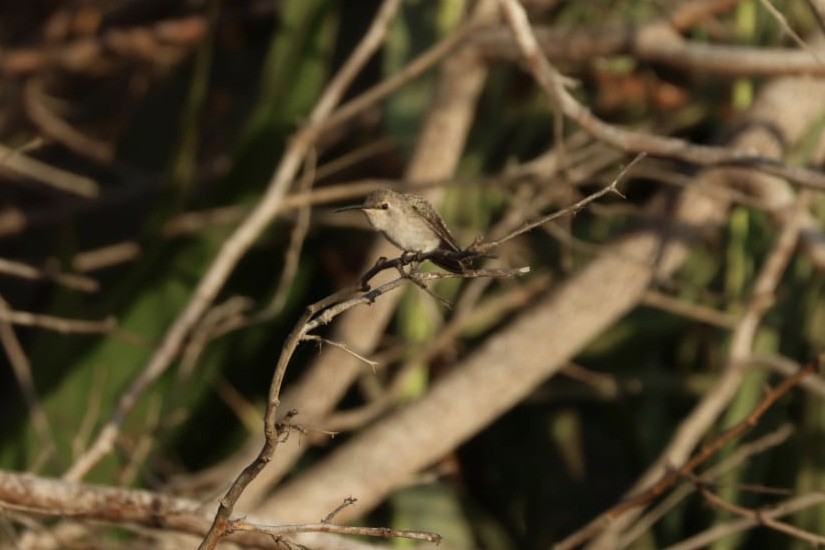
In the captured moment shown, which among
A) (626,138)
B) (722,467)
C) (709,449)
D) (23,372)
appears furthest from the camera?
(23,372)

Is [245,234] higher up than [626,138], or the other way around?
[245,234]

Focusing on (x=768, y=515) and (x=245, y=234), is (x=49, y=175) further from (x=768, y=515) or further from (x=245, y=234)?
(x=768, y=515)

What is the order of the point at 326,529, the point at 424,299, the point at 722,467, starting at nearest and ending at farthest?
1. the point at 326,529
2. the point at 722,467
3. the point at 424,299

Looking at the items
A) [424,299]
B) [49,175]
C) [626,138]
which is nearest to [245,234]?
[424,299]

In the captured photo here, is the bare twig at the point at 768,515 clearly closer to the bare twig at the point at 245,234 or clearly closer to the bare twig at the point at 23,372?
the bare twig at the point at 245,234

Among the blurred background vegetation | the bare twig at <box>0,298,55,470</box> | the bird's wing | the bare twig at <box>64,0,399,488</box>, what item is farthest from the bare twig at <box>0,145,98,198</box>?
the bird's wing

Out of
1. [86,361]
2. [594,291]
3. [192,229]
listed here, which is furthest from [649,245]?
[86,361]
